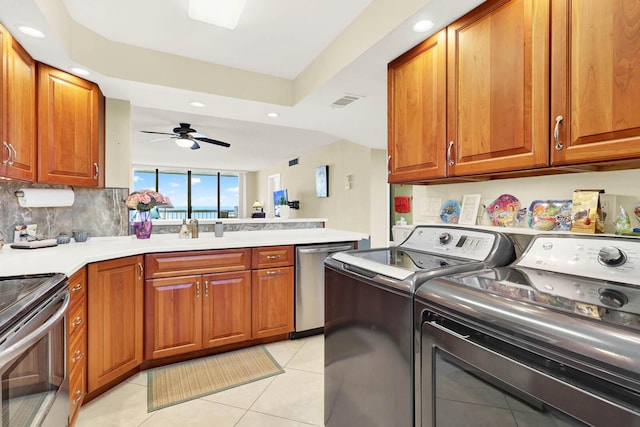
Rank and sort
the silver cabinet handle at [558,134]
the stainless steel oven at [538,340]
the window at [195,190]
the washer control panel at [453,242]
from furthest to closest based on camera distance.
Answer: the window at [195,190] < the washer control panel at [453,242] < the silver cabinet handle at [558,134] < the stainless steel oven at [538,340]

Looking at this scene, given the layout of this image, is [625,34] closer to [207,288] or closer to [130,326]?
[207,288]

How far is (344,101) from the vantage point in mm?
2734

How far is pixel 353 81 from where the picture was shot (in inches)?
90.9

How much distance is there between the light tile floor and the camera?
68.0 inches

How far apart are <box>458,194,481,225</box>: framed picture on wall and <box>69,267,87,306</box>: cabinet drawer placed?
214cm

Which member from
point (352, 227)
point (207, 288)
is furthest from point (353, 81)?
point (352, 227)

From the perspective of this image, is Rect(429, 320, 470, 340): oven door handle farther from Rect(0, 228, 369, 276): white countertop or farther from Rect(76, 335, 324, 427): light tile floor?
Rect(0, 228, 369, 276): white countertop

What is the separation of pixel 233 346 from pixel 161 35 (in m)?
2.38

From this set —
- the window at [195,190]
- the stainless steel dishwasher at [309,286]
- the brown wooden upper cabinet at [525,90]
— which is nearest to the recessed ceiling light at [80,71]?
the stainless steel dishwasher at [309,286]

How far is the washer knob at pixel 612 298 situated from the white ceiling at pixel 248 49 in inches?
52.1

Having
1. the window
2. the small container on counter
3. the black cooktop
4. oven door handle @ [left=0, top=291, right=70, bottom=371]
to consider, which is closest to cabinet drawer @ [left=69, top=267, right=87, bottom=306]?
the black cooktop

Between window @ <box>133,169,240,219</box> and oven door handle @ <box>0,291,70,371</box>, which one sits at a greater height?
window @ <box>133,169,240,219</box>

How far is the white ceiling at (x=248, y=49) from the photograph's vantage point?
1732mm

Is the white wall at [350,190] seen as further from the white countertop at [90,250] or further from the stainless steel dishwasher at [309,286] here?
the stainless steel dishwasher at [309,286]
